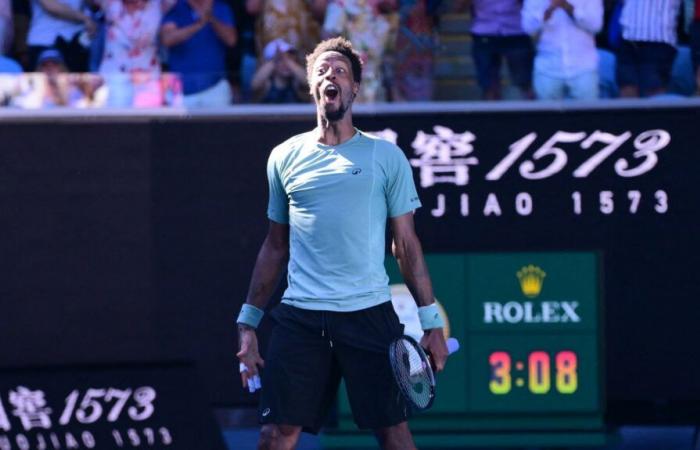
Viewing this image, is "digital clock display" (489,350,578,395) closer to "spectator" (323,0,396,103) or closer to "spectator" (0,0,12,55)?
"spectator" (323,0,396,103)

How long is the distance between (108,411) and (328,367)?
234 cm

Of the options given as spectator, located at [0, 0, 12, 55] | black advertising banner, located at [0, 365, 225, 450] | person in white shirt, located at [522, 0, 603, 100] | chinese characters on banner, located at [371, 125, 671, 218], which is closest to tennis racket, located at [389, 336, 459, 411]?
black advertising banner, located at [0, 365, 225, 450]

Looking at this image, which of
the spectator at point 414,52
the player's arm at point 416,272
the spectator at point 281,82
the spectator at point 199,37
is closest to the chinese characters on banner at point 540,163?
the spectator at point 414,52

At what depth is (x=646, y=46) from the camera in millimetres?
8258

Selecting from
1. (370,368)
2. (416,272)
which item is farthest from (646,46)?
(370,368)

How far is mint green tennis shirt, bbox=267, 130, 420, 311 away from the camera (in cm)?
534

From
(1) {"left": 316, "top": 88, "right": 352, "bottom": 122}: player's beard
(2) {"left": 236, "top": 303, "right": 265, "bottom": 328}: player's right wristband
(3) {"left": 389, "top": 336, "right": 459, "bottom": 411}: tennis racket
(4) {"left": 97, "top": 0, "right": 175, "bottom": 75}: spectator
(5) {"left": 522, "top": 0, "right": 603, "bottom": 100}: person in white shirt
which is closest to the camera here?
(3) {"left": 389, "top": 336, "right": 459, "bottom": 411}: tennis racket

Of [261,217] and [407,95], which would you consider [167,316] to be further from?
[407,95]

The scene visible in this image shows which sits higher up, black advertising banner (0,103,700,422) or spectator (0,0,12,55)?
spectator (0,0,12,55)

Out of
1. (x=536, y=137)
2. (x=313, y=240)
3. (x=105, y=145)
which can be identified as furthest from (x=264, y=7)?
(x=313, y=240)

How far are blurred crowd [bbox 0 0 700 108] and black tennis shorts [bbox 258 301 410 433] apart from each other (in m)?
3.00

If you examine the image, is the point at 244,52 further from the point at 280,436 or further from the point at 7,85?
the point at 280,436

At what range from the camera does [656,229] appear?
8133 millimetres

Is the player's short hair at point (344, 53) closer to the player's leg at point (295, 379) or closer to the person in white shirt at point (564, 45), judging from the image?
the player's leg at point (295, 379)
